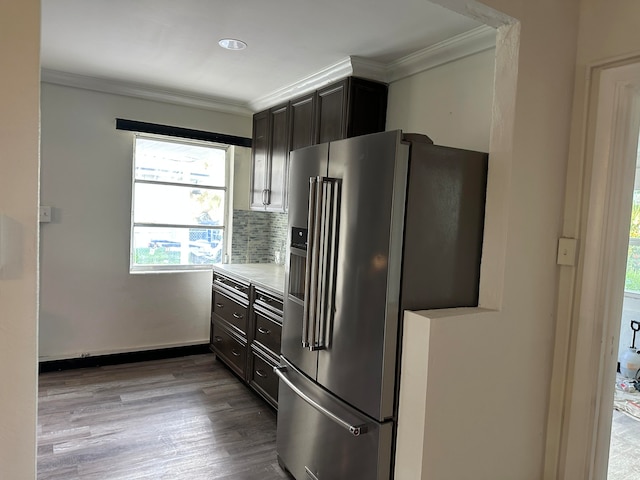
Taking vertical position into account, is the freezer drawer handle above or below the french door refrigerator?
below

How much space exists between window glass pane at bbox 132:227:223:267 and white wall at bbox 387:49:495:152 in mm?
2283

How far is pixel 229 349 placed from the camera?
3680mm

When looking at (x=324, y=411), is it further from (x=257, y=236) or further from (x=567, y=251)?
(x=257, y=236)

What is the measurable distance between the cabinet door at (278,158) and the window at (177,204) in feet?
2.24

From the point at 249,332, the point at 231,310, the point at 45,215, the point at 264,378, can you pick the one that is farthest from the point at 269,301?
the point at 45,215

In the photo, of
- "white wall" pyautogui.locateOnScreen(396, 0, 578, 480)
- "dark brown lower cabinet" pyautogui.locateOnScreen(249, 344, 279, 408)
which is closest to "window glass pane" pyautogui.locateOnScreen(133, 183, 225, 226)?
"dark brown lower cabinet" pyautogui.locateOnScreen(249, 344, 279, 408)

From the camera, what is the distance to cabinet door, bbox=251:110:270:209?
397 cm

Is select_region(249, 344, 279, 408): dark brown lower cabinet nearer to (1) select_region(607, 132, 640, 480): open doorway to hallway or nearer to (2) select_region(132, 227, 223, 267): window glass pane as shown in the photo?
(2) select_region(132, 227, 223, 267): window glass pane

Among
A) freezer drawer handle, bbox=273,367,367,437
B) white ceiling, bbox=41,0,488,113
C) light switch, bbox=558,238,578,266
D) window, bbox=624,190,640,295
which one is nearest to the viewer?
freezer drawer handle, bbox=273,367,367,437

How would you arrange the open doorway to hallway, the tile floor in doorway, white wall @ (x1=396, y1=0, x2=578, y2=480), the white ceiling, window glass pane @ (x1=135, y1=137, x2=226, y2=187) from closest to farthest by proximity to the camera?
white wall @ (x1=396, y1=0, x2=578, y2=480) < the white ceiling < the tile floor in doorway < the open doorway to hallway < window glass pane @ (x1=135, y1=137, x2=226, y2=187)

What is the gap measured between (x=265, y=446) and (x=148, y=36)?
8.52 feet

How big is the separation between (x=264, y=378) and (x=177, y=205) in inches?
77.0

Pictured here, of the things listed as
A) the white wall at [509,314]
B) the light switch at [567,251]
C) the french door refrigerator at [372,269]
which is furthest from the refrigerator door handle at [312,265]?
the light switch at [567,251]

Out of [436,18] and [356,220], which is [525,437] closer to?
[356,220]
